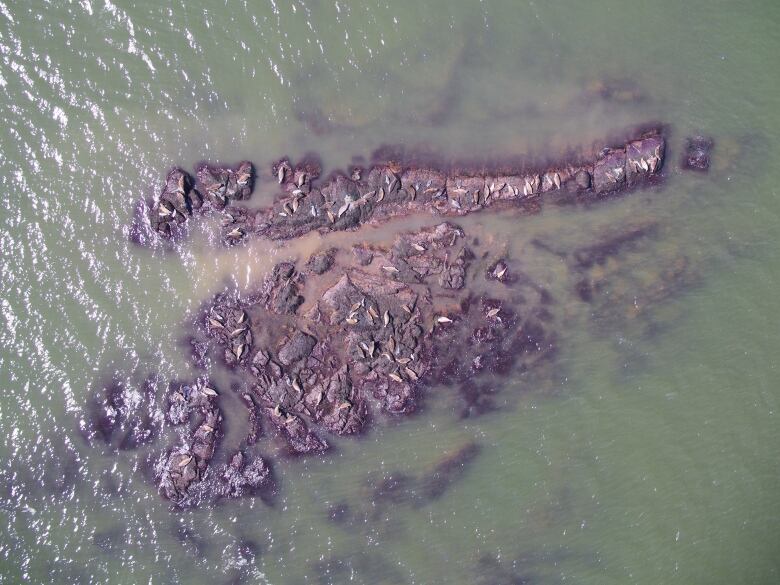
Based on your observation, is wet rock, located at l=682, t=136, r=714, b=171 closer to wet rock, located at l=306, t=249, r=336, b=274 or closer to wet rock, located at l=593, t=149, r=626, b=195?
wet rock, located at l=593, t=149, r=626, b=195

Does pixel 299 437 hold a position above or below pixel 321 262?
below

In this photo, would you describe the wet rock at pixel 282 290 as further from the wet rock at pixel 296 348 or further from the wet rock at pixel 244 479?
the wet rock at pixel 244 479

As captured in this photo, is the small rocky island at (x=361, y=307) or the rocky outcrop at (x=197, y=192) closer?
the rocky outcrop at (x=197, y=192)

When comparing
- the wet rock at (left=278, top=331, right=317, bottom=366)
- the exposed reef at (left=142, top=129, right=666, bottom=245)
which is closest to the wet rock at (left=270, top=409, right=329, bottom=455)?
the wet rock at (left=278, top=331, right=317, bottom=366)

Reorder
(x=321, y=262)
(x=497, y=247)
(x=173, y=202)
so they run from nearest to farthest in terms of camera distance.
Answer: (x=173, y=202) → (x=321, y=262) → (x=497, y=247)

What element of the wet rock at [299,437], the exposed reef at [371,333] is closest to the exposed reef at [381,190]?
the exposed reef at [371,333]

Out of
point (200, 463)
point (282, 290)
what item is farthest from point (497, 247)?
point (200, 463)

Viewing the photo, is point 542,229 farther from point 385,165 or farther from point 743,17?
point 743,17

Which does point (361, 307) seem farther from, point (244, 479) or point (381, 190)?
point (244, 479)
